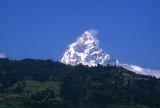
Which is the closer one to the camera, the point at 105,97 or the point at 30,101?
the point at 30,101

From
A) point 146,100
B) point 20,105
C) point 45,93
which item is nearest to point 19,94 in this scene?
point 45,93

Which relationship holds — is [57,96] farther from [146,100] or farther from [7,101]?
[146,100]

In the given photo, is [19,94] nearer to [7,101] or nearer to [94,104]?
[7,101]

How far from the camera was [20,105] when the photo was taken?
168 meters

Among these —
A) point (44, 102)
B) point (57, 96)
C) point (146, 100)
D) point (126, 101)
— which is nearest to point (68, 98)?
point (57, 96)

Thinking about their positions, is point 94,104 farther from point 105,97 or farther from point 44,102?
point 44,102

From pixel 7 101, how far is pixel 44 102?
2091 centimetres

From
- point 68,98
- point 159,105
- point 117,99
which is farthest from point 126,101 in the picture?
point 68,98

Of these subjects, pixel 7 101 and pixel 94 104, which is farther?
pixel 94 104

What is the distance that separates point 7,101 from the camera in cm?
17162

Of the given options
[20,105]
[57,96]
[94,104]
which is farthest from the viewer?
[57,96]

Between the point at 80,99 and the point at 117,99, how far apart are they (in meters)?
23.4

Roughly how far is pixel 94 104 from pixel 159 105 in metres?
39.7

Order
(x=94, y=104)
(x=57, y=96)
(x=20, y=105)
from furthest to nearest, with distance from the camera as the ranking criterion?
(x=57, y=96), (x=94, y=104), (x=20, y=105)
